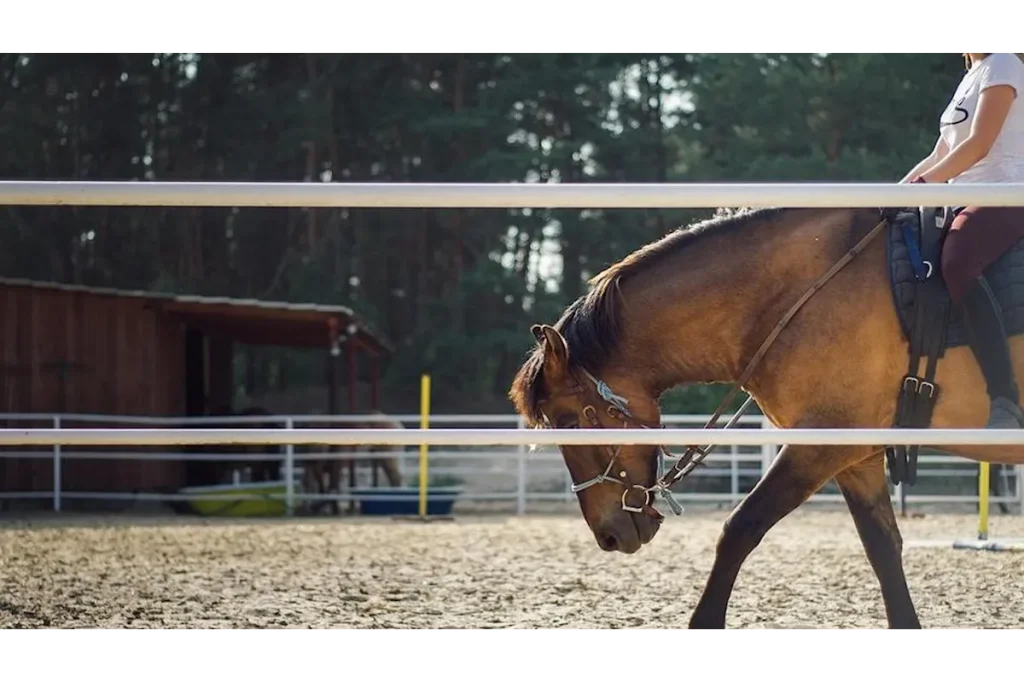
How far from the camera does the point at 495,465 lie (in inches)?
1057

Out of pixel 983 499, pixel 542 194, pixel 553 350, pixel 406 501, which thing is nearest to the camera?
pixel 542 194

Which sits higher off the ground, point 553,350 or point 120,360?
point 120,360

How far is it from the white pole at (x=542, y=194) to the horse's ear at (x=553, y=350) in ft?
4.35

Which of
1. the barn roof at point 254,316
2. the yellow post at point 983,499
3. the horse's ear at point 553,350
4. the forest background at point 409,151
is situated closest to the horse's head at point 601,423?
the horse's ear at point 553,350

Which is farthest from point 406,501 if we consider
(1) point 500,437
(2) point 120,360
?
(1) point 500,437

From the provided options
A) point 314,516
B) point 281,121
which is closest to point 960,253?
point 314,516

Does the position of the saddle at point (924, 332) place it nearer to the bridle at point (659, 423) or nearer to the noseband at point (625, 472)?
the bridle at point (659, 423)

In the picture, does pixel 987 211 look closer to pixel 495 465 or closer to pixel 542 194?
pixel 542 194

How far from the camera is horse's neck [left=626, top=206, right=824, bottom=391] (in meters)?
3.94

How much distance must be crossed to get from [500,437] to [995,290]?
2003mm

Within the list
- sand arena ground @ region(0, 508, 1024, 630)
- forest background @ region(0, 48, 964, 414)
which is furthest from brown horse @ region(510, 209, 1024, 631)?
forest background @ region(0, 48, 964, 414)

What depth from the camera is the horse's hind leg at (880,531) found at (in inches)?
159

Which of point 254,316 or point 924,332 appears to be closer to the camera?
point 924,332

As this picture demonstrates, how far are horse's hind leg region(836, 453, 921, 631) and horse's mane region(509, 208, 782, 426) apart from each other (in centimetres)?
101
